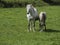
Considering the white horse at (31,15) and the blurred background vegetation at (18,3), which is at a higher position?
the white horse at (31,15)

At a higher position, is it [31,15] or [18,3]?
[31,15]

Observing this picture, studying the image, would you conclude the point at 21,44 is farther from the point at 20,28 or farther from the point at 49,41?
the point at 20,28

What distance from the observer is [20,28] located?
17.0 metres

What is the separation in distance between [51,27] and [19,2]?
15842mm

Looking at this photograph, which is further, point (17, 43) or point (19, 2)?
point (19, 2)

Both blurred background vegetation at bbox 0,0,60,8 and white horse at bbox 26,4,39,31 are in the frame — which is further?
blurred background vegetation at bbox 0,0,60,8

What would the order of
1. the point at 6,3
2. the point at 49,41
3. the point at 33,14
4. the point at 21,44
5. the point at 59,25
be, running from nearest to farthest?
the point at 21,44, the point at 49,41, the point at 33,14, the point at 59,25, the point at 6,3

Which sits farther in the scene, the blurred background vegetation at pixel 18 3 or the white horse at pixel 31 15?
the blurred background vegetation at pixel 18 3

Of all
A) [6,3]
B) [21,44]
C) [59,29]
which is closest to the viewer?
[21,44]

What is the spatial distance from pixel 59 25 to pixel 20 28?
9.97ft

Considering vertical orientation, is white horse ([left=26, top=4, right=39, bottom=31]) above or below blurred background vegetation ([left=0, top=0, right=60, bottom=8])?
above

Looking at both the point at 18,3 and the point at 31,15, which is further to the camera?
the point at 18,3

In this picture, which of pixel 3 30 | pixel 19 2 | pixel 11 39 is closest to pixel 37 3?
pixel 19 2

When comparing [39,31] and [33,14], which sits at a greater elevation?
[33,14]
